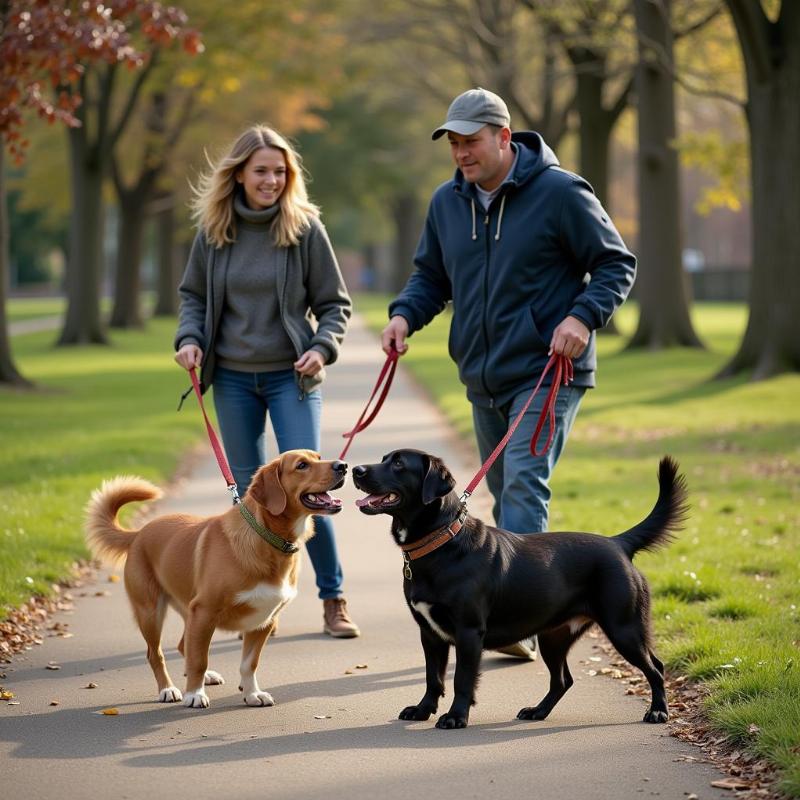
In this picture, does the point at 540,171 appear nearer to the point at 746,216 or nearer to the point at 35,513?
the point at 35,513

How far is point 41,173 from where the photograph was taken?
1619 inches

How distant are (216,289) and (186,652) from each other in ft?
6.74

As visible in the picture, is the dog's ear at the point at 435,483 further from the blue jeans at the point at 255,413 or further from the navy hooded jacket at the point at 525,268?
the blue jeans at the point at 255,413

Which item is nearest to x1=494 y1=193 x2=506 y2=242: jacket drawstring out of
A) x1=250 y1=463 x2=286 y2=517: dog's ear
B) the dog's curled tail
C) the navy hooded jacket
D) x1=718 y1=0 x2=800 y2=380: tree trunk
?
the navy hooded jacket

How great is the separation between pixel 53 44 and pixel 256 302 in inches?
218

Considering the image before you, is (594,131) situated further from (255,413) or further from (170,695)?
(170,695)

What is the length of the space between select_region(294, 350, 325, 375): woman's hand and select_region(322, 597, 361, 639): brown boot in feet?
4.23

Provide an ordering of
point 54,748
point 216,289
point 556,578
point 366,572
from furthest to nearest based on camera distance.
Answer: point 366,572
point 216,289
point 556,578
point 54,748

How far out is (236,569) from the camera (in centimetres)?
573

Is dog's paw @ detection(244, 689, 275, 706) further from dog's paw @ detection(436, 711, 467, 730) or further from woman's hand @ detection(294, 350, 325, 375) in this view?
woman's hand @ detection(294, 350, 325, 375)

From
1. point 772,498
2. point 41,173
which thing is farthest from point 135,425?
point 41,173

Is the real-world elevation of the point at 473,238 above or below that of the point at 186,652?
above

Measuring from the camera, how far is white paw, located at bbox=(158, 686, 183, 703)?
593 cm

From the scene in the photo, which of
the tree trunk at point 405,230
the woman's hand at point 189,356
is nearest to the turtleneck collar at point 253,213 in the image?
the woman's hand at point 189,356
